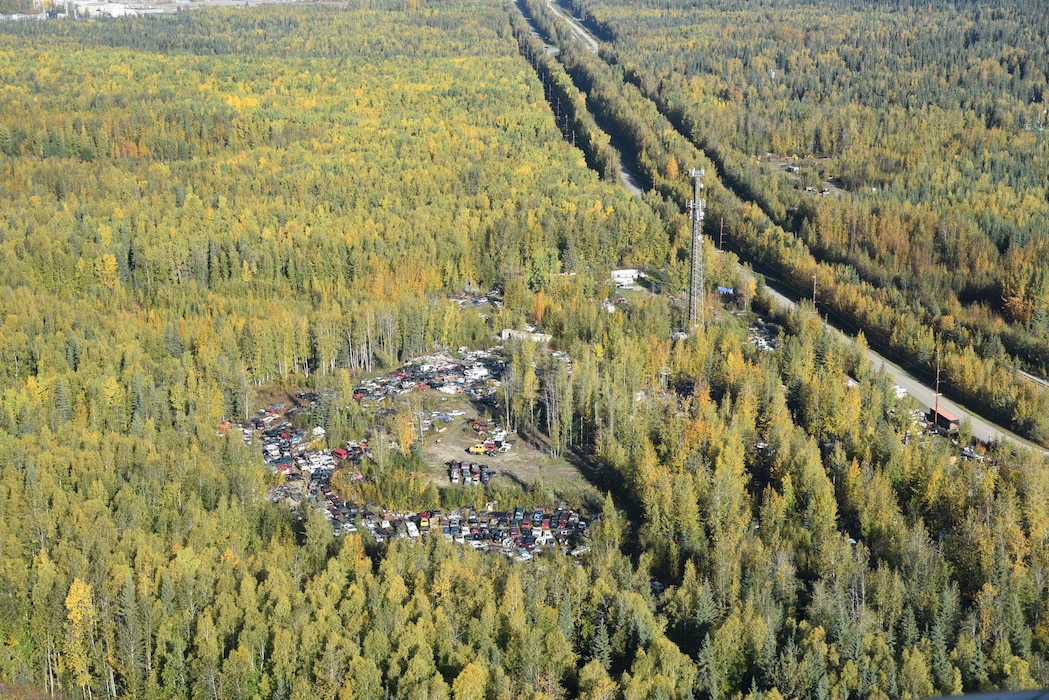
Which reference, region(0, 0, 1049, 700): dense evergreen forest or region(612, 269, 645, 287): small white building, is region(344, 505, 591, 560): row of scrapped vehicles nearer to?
region(0, 0, 1049, 700): dense evergreen forest

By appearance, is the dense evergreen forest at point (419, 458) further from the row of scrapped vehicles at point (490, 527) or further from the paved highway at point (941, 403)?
the paved highway at point (941, 403)

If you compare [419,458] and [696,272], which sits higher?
[696,272]

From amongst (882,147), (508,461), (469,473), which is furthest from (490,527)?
(882,147)

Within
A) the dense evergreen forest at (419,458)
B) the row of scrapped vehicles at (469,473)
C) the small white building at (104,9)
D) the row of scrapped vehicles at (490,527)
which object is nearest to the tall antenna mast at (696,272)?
the dense evergreen forest at (419,458)

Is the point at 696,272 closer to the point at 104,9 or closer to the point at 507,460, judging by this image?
the point at 507,460

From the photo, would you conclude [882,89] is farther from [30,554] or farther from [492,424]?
[30,554]

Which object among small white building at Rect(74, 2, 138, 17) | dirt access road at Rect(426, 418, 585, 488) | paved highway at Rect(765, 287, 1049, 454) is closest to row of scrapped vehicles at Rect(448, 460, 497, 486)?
dirt access road at Rect(426, 418, 585, 488)

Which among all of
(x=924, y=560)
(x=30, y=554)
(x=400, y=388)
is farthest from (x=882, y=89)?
(x=30, y=554)
